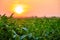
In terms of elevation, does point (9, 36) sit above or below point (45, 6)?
below

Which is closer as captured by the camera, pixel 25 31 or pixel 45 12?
pixel 25 31

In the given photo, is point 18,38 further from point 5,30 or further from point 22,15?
point 22,15

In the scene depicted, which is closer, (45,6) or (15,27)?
(15,27)

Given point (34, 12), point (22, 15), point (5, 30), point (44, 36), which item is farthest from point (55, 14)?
point (5, 30)

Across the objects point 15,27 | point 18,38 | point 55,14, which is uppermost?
point 55,14

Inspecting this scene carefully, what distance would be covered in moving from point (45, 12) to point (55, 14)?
0.16 meters

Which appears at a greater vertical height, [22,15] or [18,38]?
[22,15]

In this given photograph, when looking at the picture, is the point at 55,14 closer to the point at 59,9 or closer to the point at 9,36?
the point at 59,9

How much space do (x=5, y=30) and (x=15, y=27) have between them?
100 millimetres

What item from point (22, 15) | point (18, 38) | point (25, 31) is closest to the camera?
point (18, 38)

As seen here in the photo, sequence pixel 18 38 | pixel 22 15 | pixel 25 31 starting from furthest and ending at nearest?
pixel 22 15 → pixel 25 31 → pixel 18 38

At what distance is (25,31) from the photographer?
1582mm

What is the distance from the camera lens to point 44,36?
1.66 metres

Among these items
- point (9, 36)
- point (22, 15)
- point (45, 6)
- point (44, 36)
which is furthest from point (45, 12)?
point (9, 36)
